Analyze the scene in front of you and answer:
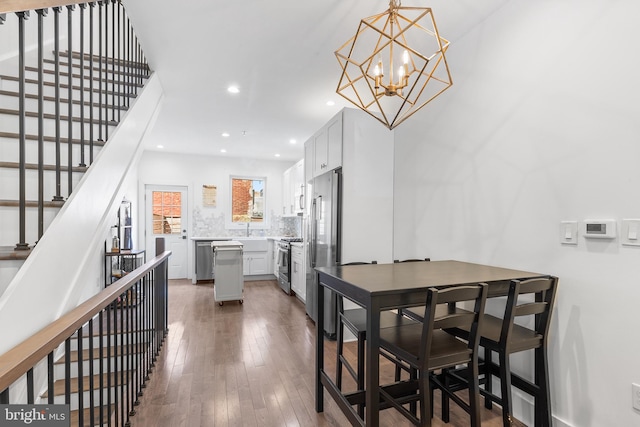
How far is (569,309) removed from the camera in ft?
5.94

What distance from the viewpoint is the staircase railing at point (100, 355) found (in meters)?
0.92

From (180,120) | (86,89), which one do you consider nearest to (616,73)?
(86,89)

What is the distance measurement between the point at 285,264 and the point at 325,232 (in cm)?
222

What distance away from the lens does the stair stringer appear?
1.04 metres

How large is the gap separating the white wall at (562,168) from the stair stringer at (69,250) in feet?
8.26

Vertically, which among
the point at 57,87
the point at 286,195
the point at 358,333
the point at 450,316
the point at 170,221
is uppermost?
the point at 57,87

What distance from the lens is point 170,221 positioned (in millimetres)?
6715

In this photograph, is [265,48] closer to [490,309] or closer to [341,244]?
[341,244]

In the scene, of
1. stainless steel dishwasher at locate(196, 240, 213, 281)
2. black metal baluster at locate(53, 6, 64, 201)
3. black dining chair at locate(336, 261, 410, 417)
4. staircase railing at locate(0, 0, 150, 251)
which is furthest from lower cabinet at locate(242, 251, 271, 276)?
black metal baluster at locate(53, 6, 64, 201)

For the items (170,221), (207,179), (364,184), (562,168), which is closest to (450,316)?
(562,168)

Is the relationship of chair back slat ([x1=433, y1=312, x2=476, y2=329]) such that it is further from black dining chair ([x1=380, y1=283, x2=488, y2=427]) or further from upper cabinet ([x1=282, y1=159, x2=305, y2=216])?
upper cabinet ([x1=282, y1=159, x2=305, y2=216])

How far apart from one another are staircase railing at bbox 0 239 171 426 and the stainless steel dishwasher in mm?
2997

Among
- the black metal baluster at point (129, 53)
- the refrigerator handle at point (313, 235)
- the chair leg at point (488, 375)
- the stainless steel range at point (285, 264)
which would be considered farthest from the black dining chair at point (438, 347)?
the stainless steel range at point (285, 264)

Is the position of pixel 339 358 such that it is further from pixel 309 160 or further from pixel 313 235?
pixel 309 160
